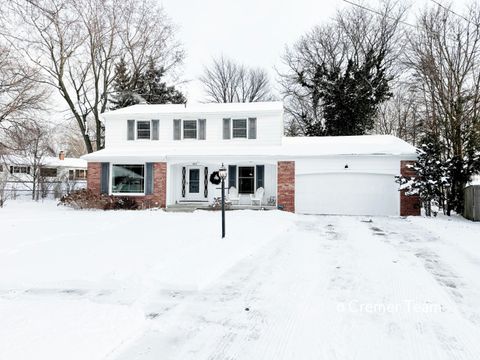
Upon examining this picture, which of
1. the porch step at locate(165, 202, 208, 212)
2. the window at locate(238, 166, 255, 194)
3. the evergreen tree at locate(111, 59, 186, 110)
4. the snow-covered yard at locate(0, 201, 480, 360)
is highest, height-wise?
the evergreen tree at locate(111, 59, 186, 110)

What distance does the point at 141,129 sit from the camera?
17938 mm

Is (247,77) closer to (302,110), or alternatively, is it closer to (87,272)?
(302,110)

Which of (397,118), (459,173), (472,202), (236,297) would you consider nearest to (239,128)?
(459,173)

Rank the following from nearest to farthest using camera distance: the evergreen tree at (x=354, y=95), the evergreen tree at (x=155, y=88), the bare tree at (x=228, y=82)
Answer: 1. the evergreen tree at (x=354, y=95)
2. the evergreen tree at (x=155, y=88)
3. the bare tree at (x=228, y=82)

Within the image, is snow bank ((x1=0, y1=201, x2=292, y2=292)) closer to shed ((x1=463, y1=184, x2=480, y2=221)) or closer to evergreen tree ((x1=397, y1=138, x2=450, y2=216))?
evergreen tree ((x1=397, y1=138, x2=450, y2=216))

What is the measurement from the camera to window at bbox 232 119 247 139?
17156mm

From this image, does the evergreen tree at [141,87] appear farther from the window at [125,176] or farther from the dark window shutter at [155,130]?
the window at [125,176]

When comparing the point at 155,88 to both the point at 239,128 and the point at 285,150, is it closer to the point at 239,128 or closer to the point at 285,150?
the point at 239,128

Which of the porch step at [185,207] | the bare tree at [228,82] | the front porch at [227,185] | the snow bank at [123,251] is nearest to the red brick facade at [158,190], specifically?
the front porch at [227,185]

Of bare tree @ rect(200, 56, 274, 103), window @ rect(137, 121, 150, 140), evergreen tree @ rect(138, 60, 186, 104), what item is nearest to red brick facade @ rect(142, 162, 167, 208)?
window @ rect(137, 121, 150, 140)

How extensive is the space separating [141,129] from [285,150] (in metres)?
7.97

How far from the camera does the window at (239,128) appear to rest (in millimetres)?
A: 17156

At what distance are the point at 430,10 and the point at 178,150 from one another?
54.8ft

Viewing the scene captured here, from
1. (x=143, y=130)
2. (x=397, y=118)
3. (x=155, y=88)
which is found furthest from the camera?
(x=397, y=118)
